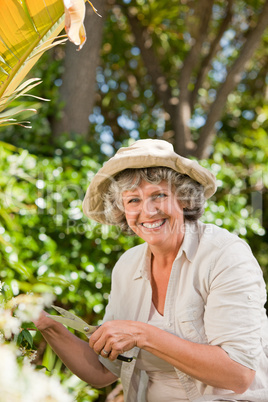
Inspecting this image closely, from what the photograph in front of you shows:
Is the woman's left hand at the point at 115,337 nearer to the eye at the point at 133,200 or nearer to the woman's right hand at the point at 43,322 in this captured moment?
the woman's right hand at the point at 43,322

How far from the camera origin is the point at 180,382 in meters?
2.07

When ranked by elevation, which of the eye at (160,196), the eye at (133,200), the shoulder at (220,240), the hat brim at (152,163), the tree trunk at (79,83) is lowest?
the shoulder at (220,240)

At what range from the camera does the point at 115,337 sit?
181 centimetres

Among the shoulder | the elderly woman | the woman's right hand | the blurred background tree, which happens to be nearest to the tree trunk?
the blurred background tree

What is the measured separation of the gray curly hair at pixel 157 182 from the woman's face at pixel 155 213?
0.02 m

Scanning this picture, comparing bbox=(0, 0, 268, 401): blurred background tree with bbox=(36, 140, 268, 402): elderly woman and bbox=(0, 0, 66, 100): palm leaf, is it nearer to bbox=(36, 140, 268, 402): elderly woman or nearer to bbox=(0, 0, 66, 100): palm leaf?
bbox=(36, 140, 268, 402): elderly woman

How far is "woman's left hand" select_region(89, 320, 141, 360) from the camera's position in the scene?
5.89 ft

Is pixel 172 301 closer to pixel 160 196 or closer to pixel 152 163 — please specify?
pixel 160 196

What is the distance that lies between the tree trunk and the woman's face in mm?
2453

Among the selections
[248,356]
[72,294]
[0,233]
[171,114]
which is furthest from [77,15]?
[171,114]

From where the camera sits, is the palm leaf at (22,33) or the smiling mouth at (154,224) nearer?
the palm leaf at (22,33)

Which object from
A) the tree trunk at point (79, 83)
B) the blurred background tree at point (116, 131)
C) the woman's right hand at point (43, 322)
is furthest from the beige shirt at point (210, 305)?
the tree trunk at point (79, 83)

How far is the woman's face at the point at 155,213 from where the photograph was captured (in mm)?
2109

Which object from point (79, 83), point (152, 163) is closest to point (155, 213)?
point (152, 163)
